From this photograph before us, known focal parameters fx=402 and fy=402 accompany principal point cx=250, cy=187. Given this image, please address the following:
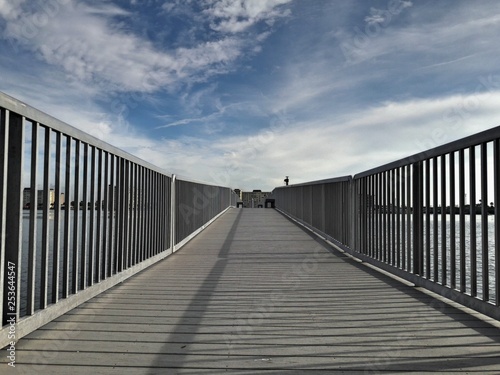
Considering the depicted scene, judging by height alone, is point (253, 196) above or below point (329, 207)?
above

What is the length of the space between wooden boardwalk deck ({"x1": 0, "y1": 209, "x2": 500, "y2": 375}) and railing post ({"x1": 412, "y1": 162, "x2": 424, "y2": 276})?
283mm

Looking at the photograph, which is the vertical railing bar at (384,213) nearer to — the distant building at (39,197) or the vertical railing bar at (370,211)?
the vertical railing bar at (370,211)

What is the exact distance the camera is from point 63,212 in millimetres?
3264

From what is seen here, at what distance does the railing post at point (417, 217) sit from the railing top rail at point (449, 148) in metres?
0.12

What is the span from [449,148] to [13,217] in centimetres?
329

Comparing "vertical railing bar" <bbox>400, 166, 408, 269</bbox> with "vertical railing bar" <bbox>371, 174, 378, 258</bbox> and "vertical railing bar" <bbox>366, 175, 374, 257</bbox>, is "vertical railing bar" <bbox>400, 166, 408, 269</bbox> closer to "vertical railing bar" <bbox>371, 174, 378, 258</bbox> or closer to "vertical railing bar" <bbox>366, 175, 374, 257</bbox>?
"vertical railing bar" <bbox>371, 174, 378, 258</bbox>

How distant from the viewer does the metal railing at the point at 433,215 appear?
2881mm

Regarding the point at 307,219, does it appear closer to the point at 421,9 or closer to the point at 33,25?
the point at 421,9

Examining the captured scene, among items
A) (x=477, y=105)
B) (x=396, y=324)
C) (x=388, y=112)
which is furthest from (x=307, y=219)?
(x=396, y=324)

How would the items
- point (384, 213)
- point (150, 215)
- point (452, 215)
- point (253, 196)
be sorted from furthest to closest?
point (253, 196)
point (150, 215)
point (384, 213)
point (452, 215)

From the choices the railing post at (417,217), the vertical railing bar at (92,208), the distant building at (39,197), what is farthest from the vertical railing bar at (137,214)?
the railing post at (417,217)

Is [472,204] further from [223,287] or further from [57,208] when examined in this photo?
[57,208]

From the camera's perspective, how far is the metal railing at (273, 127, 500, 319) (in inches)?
113

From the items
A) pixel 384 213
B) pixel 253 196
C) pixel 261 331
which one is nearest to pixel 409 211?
pixel 384 213
